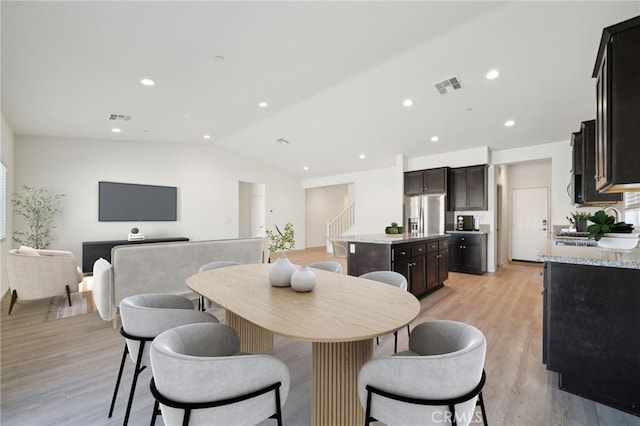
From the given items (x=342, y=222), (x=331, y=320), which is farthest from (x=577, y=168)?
A: (x=342, y=222)

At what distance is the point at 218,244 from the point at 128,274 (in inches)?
41.2

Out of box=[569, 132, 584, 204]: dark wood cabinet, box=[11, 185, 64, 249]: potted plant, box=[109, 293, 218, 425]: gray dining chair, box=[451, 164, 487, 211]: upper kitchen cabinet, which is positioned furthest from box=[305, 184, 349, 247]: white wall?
box=[109, 293, 218, 425]: gray dining chair

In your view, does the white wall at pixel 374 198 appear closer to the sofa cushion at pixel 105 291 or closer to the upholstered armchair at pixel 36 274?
the sofa cushion at pixel 105 291

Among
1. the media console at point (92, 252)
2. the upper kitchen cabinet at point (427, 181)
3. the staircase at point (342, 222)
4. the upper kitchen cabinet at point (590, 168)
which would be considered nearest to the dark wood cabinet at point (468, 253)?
the upper kitchen cabinet at point (427, 181)

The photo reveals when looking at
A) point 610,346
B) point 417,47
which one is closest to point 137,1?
point 417,47

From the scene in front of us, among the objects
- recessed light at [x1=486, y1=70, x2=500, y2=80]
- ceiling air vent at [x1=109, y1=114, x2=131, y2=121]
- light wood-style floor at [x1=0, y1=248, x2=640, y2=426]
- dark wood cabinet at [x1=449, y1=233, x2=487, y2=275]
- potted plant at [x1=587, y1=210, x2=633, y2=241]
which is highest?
recessed light at [x1=486, y1=70, x2=500, y2=80]

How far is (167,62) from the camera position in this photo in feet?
10.8

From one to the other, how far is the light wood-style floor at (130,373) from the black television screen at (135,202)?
309cm

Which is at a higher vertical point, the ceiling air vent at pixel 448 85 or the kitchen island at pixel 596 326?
the ceiling air vent at pixel 448 85

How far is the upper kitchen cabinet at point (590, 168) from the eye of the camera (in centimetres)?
288

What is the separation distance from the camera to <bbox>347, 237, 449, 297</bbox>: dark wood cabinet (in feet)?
12.0

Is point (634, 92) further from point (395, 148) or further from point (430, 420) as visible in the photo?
point (395, 148)

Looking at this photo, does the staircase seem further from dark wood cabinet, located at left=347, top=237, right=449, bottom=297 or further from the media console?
the media console

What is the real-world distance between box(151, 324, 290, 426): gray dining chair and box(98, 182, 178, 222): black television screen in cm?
673
